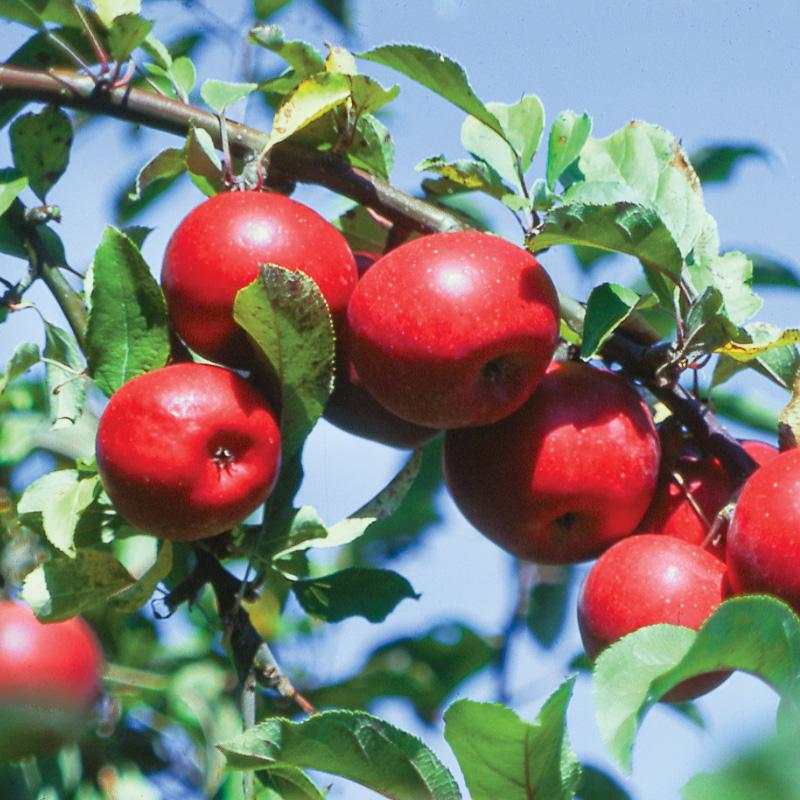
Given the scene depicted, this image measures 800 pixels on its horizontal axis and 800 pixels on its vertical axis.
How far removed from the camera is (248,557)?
121 centimetres

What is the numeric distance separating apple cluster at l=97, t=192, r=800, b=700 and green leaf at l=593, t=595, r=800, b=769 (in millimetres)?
254

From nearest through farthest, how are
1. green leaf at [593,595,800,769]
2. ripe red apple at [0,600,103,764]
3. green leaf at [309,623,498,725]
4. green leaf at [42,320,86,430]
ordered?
green leaf at [593,595,800,769] → green leaf at [42,320,86,430] → ripe red apple at [0,600,103,764] → green leaf at [309,623,498,725]

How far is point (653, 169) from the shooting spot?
1.27m

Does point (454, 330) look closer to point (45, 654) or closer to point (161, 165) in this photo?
point (161, 165)

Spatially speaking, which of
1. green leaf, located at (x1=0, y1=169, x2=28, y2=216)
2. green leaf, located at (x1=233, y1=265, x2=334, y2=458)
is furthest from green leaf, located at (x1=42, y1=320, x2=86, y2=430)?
green leaf, located at (x1=233, y1=265, x2=334, y2=458)

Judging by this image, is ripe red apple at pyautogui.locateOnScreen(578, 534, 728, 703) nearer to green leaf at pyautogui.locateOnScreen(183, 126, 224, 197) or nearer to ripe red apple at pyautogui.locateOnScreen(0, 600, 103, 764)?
green leaf at pyautogui.locateOnScreen(183, 126, 224, 197)

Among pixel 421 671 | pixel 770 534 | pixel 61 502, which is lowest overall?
pixel 421 671

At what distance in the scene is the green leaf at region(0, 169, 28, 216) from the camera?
1284 mm

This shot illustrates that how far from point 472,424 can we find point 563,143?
305 millimetres

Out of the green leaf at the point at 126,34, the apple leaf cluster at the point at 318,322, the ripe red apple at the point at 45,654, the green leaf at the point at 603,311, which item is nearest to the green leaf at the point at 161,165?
the apple leaf cluster at the point at 318,322

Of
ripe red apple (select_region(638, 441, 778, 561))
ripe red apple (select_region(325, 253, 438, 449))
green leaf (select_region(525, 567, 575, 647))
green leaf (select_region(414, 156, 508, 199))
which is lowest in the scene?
green leaf (select_region(525, 567, 575, 647))

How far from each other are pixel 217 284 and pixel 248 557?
0.29m

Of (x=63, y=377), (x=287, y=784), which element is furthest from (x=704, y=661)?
(x=63, y=377)

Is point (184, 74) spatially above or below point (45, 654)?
above
